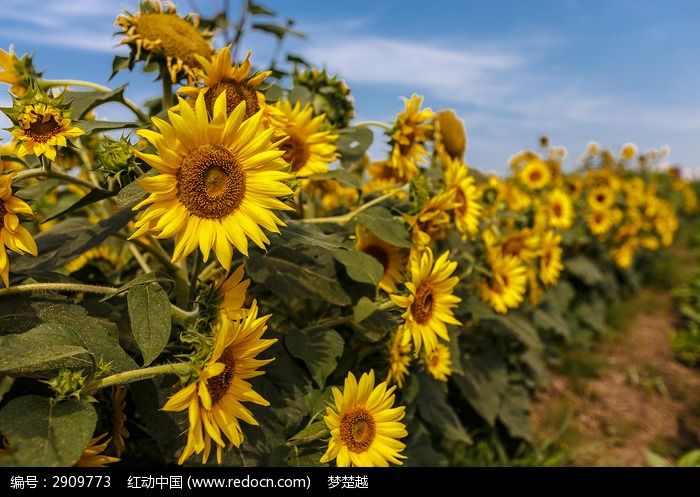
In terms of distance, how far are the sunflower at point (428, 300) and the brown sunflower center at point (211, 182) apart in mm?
557

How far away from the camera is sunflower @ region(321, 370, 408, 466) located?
1.41 m

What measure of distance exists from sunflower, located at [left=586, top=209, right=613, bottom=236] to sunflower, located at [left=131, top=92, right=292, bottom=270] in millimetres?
4453

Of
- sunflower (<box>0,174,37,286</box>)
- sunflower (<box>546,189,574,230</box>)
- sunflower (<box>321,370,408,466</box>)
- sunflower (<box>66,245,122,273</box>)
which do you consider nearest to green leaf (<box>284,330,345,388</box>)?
sunflower (<box>321,370,408,466</box>)

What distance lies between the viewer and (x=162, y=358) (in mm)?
1487

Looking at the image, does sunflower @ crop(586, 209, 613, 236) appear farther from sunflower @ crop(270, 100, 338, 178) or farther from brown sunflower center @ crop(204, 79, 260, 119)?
brown sunflower center @ crop(204, 79, 260, 119)

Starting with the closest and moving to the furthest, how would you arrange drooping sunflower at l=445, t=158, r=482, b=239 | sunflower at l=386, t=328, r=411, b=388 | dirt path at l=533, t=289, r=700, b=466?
sunflower at l=386, t=328, r=411, b=388 → drooping sunflower at l=445, t=158, r=482, b=239 → dirt path at l=533, t=289, r=700, b=466

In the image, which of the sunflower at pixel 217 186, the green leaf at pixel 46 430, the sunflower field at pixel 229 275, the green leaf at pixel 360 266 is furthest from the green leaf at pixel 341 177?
the green leaf at pixel 46 430

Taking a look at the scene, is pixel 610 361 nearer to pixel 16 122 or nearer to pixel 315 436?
pixel 315 436

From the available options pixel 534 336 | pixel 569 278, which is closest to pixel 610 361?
pixel 569 278

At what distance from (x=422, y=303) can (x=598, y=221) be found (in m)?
4.05

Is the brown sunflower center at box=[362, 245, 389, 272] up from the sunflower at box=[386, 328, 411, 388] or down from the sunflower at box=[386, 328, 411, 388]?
up

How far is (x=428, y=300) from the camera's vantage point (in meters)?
1.75

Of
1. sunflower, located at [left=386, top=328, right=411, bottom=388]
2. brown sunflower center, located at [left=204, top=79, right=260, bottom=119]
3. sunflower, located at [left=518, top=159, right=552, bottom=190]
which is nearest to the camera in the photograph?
brown sunflower center, located at [left=204, top=79, right=260, bottom=119]

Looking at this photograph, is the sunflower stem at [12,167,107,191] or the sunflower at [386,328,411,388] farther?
the sunflower at [386,328,411,388]
